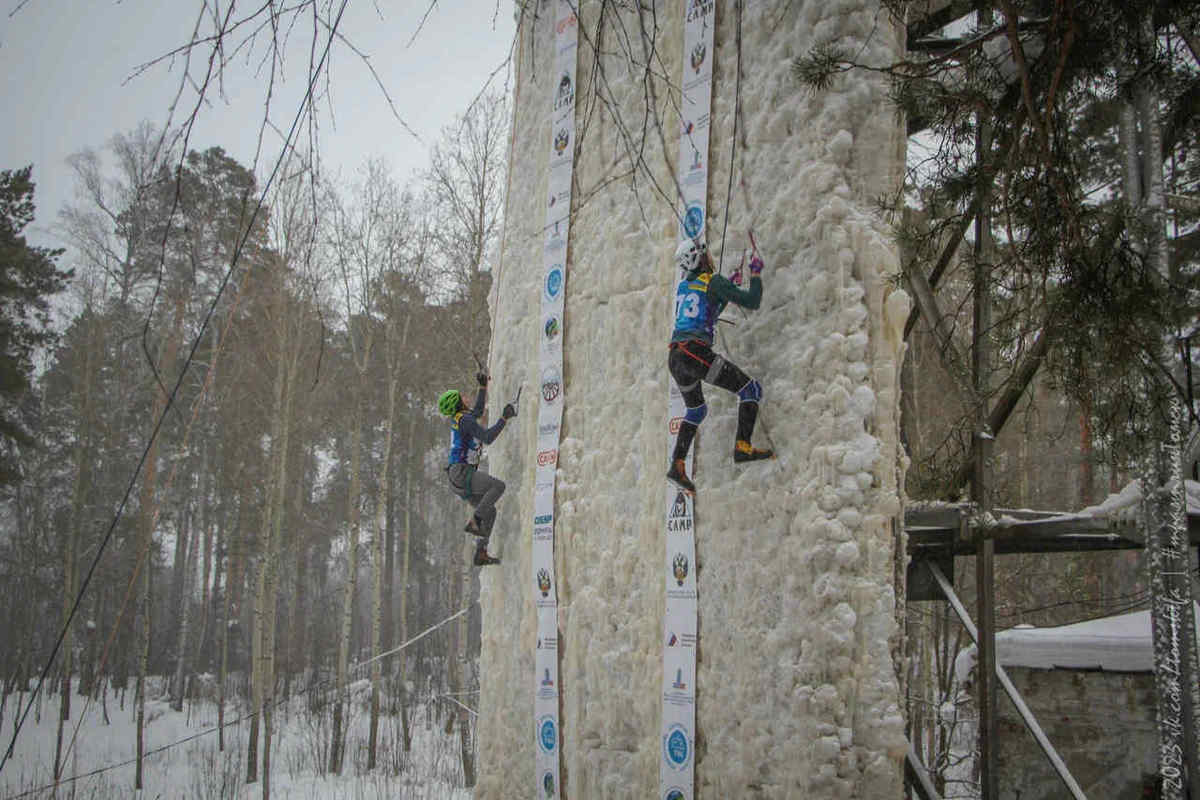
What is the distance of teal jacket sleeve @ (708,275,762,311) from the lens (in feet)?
16.2

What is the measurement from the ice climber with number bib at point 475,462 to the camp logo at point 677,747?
2339 millimetres

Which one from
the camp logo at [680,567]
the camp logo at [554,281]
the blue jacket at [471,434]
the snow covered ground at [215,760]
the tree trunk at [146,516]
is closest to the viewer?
the camp logo at [680,567]

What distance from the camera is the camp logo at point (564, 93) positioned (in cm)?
719

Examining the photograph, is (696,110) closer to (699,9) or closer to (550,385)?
(699,9)

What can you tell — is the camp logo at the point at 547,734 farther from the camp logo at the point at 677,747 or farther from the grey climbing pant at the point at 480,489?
the grey climbing pant at the point at 480,489

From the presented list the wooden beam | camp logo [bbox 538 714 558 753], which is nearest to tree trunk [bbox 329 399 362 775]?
camp logo [bbox 538 714 558 753]

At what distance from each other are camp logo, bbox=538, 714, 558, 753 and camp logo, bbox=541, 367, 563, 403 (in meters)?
2.52

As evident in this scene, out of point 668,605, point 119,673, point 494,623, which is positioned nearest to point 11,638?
point 119,673

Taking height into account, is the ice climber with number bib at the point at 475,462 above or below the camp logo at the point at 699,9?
below

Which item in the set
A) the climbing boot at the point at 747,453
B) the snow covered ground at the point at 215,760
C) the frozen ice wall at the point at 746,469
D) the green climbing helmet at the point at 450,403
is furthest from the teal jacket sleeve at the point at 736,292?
the snow covered ground at the point at 215,760

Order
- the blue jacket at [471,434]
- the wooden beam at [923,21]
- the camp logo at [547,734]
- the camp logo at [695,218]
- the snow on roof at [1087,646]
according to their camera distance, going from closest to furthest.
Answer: the wooden beam at [923,21]
the camp logo at [695,218]
the camp logo at [547,734]
the blue jacket at [471,434]
the snow on roof at [1087,646]

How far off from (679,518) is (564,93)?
4.09m

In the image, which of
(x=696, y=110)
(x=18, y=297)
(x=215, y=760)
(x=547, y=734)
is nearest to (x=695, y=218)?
(x=696, y=110)

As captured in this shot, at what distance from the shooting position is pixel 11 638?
1977 cm
